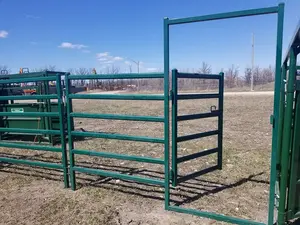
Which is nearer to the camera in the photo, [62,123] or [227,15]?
[227,15]

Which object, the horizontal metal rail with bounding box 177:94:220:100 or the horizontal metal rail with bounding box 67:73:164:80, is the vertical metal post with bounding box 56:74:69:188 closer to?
the horizontal metal rail with bounding box 67:73:164:80

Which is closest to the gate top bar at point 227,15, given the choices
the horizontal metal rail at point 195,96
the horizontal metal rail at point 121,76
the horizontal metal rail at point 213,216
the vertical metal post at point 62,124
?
the horizontal metal rail at point 121,76

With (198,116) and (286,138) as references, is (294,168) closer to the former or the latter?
(286,138)

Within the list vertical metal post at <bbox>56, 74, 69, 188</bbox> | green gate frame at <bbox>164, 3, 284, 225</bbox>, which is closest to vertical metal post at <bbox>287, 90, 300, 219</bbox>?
green gate frame at <bbox>164, 3, 284, 225</bbox>

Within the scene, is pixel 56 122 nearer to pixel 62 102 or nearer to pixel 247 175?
pixel 62 102

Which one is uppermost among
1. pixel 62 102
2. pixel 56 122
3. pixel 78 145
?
pixel 62 102

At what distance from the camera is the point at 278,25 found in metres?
2.15

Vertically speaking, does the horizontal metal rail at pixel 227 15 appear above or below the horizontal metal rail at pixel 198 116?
above

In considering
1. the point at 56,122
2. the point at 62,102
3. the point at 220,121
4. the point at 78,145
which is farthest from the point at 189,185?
the point at 56,122

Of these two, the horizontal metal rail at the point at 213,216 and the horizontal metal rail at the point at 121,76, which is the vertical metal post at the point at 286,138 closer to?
the horizontal metal rail at the point at 213,216

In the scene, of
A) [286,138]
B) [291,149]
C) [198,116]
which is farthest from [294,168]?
[198,116]

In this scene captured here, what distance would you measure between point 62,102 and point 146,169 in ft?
6.21

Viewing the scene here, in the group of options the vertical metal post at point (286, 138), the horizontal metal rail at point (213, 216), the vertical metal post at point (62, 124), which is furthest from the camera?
the vertical metal post at point (62, 124)

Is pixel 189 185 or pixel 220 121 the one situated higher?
pixel 220 121
